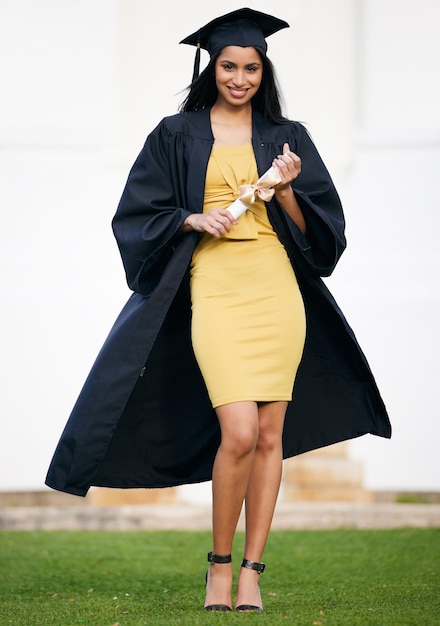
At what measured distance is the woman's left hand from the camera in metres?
4.77

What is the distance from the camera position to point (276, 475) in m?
4.89

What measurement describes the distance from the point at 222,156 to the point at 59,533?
3206mm

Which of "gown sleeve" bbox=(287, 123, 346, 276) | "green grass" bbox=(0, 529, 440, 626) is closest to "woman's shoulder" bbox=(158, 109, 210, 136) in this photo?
"gown sleeve" bbox=(287, 123, 346, 276)

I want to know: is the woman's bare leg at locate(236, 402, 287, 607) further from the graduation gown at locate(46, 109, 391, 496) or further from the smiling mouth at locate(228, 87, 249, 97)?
the smiling mouth at locate(228, 87, 249, 97)

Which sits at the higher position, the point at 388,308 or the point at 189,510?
the point at 388,308

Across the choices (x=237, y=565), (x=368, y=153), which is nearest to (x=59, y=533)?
(x=237, y=565)

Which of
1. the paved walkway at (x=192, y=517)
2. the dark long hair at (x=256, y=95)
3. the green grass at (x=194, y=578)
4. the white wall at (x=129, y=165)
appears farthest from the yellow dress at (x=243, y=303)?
the white wall at (x=129, y=165)

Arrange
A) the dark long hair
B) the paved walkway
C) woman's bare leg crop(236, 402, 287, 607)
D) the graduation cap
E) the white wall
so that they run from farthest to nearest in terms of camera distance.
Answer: the white wall → the paved walkway → the dark long hair → the graduation cap → woman's bare leg crop(236, 402, 287, 607)

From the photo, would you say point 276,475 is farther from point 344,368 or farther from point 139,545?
point 139,545

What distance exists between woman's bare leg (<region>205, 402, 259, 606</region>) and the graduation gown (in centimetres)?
40

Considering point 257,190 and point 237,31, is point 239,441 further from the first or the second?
point 237,31

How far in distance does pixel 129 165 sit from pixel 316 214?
3.46 m

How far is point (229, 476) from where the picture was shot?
4754 mm

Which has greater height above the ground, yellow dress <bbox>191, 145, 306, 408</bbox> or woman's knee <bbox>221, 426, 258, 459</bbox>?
yellow dress <bbox>191, 145, 306, 408</bbox>
